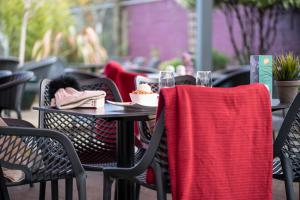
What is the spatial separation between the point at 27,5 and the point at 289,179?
30.7 ft

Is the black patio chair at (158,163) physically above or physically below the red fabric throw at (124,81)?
below

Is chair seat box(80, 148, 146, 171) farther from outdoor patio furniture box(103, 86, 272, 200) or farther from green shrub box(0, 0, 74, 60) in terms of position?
green shrub box(0, 0, 74, 60)

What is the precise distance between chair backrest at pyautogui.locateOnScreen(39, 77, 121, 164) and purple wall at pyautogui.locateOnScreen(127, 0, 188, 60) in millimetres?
10046

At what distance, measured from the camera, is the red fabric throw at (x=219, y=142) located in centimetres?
223

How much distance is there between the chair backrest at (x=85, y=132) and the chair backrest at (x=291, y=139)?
103 centimetres

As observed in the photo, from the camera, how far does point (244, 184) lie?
93.1 inches

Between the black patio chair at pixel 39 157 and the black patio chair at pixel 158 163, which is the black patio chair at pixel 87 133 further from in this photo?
the black patio chair at pixel 158 163

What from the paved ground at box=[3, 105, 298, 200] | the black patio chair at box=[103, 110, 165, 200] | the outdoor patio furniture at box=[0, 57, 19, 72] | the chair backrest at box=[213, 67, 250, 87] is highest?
the outdoor patio furniture at box=[0, 57, 19, 72]

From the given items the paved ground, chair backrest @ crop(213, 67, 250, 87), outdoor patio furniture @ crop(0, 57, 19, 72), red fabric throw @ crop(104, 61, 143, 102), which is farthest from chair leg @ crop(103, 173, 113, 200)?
outdoor patio furniture @ crop(0, 57, 19, 72)

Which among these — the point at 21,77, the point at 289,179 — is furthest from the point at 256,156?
the point at 21,77

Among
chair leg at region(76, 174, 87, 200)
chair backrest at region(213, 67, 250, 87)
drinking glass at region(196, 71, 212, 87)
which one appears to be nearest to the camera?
chair leg at region(76, 174, 87, 200)

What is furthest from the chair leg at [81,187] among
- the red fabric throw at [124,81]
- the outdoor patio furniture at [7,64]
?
the outdoor patio furniture at [7,64]

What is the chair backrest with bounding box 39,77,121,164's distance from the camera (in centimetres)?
328

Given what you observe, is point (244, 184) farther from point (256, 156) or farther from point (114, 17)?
point (114, 17)
